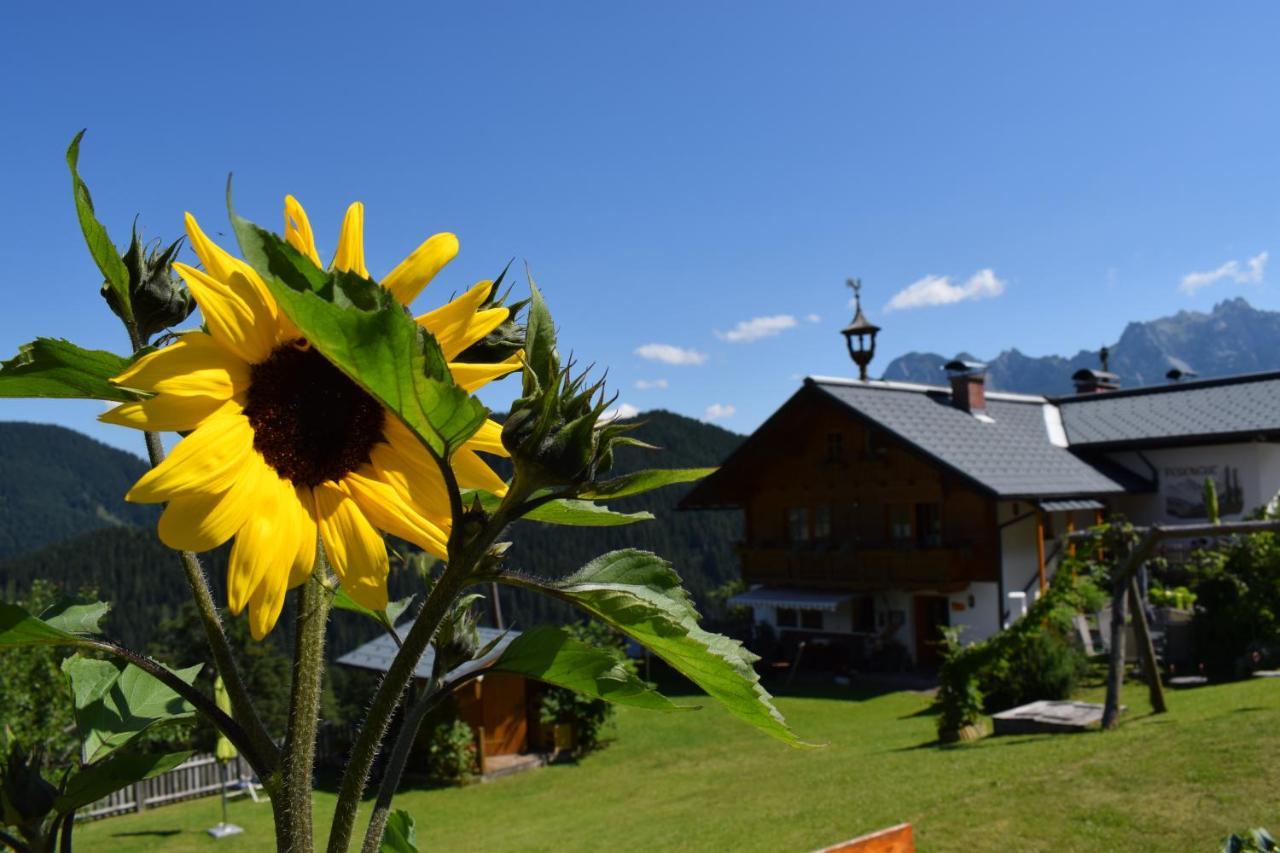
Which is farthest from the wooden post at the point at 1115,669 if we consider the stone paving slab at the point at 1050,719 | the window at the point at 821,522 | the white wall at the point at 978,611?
the window at the point at 821,522

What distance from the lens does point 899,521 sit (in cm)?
2388

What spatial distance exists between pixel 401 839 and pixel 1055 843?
23.3ft

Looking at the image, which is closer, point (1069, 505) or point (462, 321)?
point (462, 321)

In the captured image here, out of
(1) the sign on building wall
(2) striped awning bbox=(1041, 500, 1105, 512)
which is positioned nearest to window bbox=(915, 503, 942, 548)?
(2) striped awning bbox=(1041, 500, 1105, 512)

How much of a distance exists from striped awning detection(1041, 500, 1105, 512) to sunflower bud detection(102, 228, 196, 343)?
22982mm

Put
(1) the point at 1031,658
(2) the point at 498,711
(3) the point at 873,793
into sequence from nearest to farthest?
(3) the point at 873,793, (1) the point at 1031,658, (2) the point at 498,711

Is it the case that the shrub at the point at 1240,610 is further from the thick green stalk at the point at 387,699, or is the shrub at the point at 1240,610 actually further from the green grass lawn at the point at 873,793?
the thick green stalk at the point at 387,699

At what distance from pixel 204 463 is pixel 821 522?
25408mm

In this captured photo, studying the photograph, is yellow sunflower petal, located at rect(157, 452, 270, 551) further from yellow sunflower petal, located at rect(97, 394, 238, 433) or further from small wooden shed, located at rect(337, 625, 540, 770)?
small wooden shed, located at rect(337, 625, 540, 770)

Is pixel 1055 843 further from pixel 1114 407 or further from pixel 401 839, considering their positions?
pixel 1114 407

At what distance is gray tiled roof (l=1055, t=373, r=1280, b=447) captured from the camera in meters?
24.2

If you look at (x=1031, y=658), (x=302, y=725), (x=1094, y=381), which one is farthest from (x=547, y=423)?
(x=1094, y=381)

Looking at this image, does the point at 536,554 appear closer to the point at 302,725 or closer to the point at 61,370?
the point at 302,725

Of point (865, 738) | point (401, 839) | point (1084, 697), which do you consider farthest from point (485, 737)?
point (401, 839)
